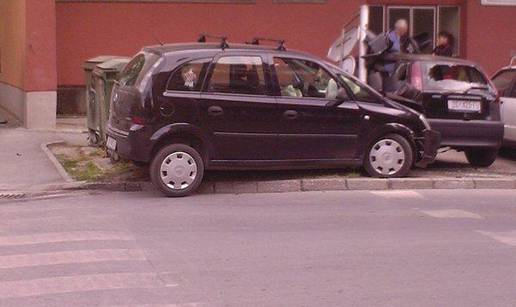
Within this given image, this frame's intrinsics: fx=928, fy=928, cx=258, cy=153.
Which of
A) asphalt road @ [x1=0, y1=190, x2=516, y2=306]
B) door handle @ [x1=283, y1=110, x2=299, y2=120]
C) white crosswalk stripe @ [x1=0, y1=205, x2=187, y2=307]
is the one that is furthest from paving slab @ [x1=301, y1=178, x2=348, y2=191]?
white crosswalk stripe @ [x1=0, y1=205, x2=187, y2=307]

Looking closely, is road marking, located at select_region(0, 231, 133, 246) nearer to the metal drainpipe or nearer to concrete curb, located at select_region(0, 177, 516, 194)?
concrete curb, located at select_region(0, 177, 516, 194)

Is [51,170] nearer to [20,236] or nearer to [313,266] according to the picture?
[20,236]

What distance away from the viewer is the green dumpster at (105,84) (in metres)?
13.0

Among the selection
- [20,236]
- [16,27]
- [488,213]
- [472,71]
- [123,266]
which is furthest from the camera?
[16,27]

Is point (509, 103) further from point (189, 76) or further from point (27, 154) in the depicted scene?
point (27, 154)

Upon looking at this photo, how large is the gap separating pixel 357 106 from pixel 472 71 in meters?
2.33

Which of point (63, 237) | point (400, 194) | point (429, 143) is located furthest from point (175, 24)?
point (63, 237)

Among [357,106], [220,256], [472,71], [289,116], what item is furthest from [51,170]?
[472,71]

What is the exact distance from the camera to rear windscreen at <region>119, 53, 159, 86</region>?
1088cm

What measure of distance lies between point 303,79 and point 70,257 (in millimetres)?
4583

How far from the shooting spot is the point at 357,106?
37.6 feet

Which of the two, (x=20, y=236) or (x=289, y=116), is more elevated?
(x=289, y=116)

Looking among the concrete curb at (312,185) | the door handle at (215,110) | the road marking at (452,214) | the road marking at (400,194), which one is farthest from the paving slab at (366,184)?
the door handle at (215,110)

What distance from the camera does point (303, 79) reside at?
1133 cm
